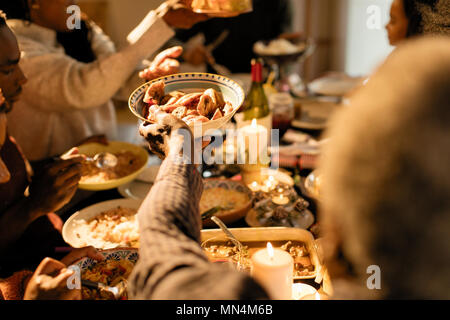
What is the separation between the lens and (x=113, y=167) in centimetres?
174

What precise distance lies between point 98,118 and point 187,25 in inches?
36.1

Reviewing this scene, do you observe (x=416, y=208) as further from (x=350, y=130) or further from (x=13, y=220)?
(x=13, y=220)

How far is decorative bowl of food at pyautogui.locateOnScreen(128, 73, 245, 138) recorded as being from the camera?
1.02 metres

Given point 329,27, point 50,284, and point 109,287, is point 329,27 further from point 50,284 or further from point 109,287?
point 50,284

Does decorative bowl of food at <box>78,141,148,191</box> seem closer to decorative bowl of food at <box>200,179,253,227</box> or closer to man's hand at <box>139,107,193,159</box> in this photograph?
decorative bowl of food at <box>200,179,253,227</box>

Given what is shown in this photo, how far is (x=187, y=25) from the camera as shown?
5.99 ft

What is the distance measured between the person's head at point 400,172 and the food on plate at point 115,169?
1322 millimetres

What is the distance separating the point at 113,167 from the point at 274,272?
1.12 metres

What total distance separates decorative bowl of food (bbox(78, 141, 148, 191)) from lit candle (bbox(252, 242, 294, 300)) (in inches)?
36.6

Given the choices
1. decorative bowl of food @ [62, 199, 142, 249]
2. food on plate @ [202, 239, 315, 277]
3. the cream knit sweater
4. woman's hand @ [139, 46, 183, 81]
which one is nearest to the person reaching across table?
the cream knit sweater

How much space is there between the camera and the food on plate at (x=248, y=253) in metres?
1.08

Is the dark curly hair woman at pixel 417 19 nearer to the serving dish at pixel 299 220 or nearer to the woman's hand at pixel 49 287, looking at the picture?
the serving dish at pixel 299 220

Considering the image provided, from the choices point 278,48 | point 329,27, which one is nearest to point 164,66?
point 278,48
